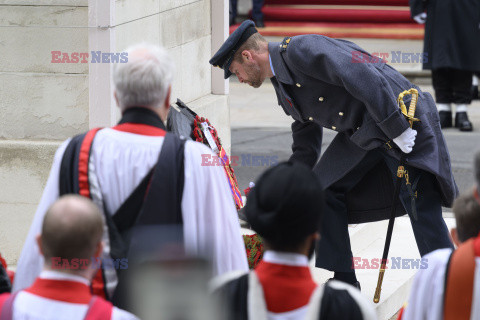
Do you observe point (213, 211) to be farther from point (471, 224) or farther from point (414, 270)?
point (414, 270)

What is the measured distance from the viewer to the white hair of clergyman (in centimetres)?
308

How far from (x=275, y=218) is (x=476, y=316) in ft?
2.44

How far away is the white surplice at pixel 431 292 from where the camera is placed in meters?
3.02

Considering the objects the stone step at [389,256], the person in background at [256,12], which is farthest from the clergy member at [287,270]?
the person in background at [256,12]

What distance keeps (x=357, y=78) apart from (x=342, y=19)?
10.0 m

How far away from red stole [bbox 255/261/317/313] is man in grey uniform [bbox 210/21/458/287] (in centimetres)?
199

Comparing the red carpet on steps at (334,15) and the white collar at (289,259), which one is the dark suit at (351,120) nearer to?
the white collar at (289,259)

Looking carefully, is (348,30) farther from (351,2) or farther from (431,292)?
(431,292)

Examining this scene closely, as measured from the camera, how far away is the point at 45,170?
5602mm

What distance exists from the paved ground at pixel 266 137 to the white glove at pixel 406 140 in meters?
3.16

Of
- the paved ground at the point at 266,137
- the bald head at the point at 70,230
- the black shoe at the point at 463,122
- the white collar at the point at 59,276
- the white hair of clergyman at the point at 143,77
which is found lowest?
the paved ground at the point at 266,137

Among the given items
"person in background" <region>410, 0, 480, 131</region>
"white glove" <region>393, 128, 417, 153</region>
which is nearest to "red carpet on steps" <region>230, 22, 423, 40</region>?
"person in background" <region>410, 0, 480, 131</region>

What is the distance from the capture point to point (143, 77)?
10.1 ft

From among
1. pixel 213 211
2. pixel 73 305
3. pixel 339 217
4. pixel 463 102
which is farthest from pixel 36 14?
pixel 463 102
